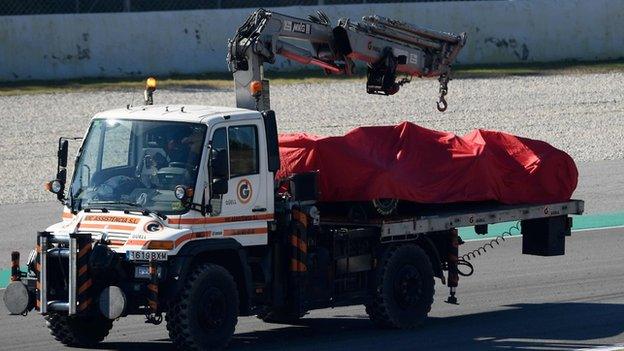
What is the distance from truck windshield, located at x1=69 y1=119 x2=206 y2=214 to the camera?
1288 cm

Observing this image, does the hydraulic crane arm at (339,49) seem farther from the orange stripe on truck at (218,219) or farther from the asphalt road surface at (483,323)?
the asphalt road surface at (483,323)

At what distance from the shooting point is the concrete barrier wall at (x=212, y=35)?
110 feet

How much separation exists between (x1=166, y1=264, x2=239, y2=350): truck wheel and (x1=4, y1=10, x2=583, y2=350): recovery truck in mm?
13

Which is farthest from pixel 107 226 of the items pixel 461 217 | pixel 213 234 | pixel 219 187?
pixel 461 217

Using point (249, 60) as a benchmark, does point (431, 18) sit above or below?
Result: above

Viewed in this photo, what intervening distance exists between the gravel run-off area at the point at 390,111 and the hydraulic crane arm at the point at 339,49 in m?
11.0

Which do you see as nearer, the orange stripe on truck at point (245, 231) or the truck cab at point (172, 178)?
the truck cab at point (172, 178)

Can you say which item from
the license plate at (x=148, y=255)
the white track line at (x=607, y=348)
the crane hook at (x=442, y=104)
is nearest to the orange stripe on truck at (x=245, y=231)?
the license plate at (x=148, y=255)

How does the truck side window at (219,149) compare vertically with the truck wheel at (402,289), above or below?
above

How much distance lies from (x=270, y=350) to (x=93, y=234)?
6.99 ft

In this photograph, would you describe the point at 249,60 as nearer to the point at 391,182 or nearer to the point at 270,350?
the point at 391,182

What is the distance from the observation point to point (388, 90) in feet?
51.2

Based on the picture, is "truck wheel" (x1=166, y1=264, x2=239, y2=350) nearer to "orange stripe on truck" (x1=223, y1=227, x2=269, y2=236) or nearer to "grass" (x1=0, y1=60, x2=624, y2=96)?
"orange stripe on truck" (x1=223, y1=227, x2=269, y2=236)

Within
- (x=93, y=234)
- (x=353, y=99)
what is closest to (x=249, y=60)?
(x=93, y=234)
